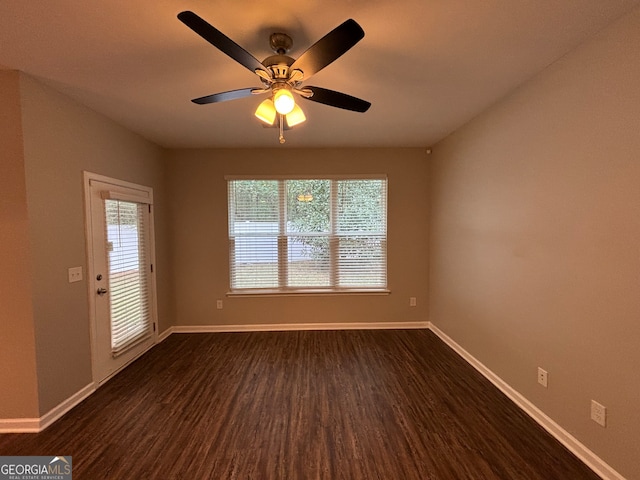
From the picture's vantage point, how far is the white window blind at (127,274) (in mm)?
2955

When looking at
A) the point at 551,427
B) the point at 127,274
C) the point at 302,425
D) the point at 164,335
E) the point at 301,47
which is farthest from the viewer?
the point at 164,335

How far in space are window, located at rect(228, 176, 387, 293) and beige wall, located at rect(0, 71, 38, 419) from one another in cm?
225

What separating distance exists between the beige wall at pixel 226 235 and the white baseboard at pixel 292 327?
0.19 ft

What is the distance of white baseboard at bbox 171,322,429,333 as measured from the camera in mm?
4199

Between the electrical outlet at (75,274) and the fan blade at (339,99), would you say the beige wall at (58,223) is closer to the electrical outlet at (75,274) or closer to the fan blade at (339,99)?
the electrical outlet at (75,274)

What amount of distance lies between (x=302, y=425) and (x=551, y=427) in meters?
1.77

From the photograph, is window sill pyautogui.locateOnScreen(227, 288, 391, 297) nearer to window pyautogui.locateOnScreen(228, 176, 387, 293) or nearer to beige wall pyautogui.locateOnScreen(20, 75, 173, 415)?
window pyautogui.locateOnScreen(228, 176, 387, 293)

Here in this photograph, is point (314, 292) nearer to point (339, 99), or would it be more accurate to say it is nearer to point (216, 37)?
point (339, 99)

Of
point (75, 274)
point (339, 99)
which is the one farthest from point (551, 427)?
point (75, 274)

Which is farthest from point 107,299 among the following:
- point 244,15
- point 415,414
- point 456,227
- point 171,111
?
point 456,227

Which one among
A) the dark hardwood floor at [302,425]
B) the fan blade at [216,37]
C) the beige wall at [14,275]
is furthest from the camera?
the beige wall at [14,275]

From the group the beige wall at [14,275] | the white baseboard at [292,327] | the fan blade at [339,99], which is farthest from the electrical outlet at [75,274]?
the fan blade at [339,99]

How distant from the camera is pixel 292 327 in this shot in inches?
166

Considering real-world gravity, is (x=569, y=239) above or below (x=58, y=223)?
below
